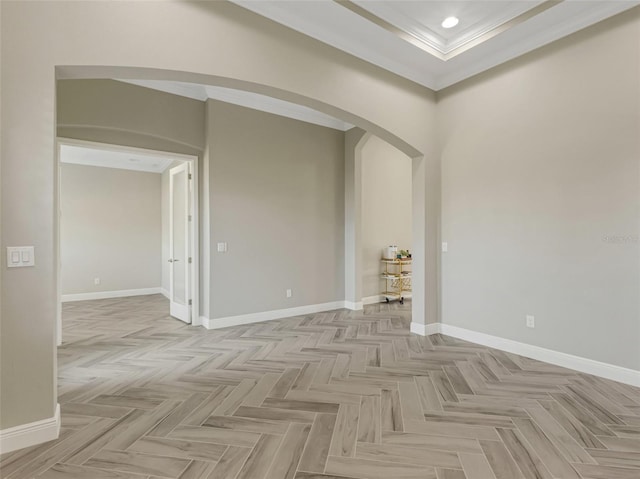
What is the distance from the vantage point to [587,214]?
304 cm

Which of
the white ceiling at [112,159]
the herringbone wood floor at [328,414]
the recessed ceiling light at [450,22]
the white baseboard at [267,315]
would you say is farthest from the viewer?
the white ceiling at [112,159]

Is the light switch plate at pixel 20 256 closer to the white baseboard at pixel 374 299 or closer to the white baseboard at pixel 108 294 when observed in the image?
the white baseboard at pixel 374 299

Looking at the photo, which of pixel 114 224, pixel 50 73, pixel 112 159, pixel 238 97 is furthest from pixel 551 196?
pixel 114 224

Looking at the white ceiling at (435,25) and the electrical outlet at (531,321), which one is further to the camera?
the electrical outlet at (531,321)

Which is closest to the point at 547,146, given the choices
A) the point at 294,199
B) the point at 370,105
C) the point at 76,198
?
the point at 370,105

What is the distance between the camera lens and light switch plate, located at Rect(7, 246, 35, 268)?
1901 mm

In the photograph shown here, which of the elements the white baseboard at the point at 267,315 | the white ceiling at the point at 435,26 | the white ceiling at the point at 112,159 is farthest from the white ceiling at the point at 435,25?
the white ceiling at the point at 112,159

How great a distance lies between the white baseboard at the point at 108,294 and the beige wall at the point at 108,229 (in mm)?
75

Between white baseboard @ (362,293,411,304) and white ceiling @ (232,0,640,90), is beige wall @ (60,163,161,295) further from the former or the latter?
white ceiling @ (232,0,640,90)

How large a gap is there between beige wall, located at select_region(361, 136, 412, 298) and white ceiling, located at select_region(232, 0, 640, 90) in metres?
2.29

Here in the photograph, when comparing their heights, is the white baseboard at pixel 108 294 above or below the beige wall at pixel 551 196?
below

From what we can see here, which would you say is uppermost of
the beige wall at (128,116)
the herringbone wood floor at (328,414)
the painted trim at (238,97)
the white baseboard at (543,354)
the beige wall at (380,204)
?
the painted trim at (238,97)

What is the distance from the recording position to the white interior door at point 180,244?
483 cm

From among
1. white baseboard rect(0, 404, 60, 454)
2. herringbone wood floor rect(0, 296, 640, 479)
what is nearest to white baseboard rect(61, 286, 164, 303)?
herringbone wood floor rect(0, 296, 640, 479)
